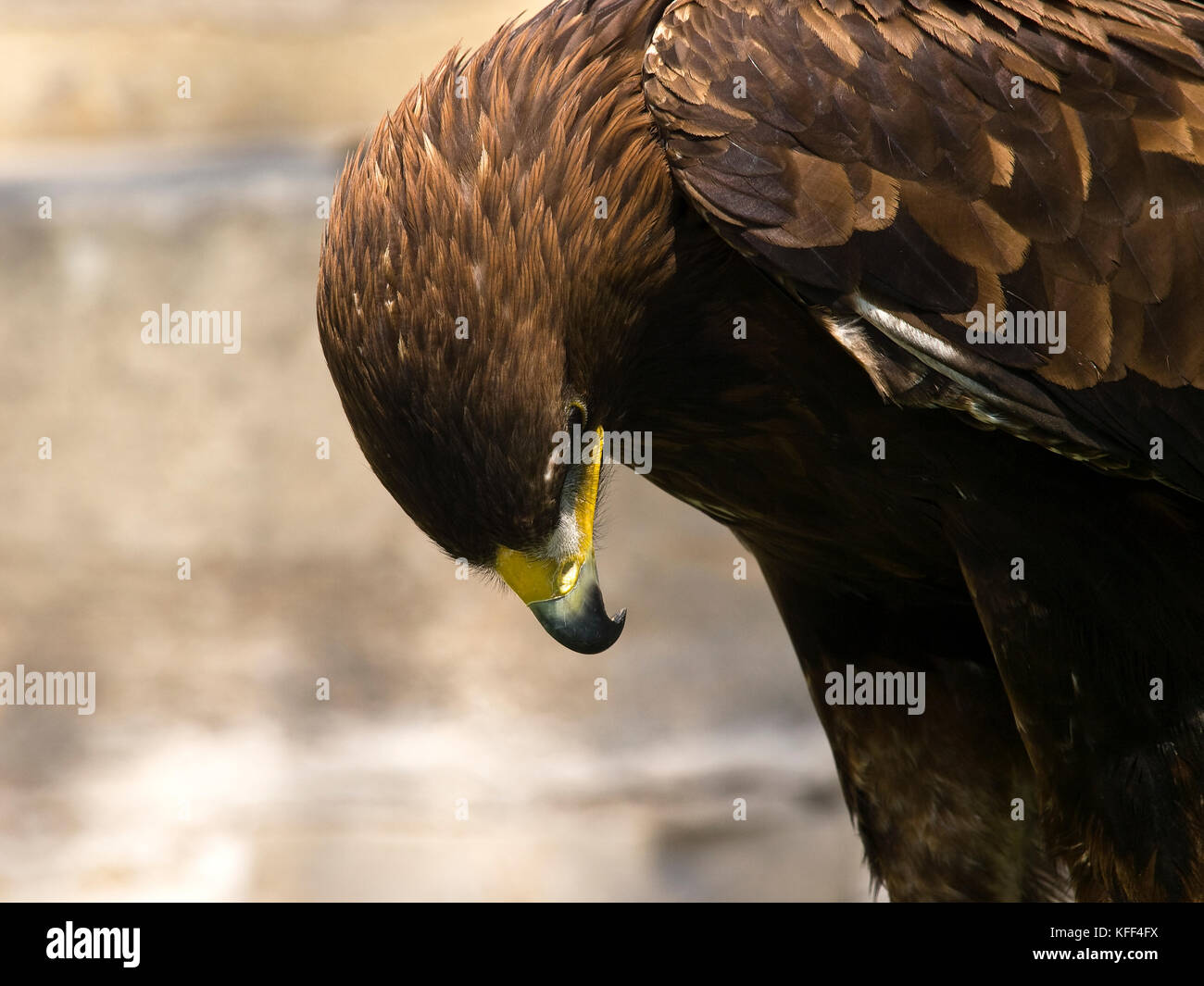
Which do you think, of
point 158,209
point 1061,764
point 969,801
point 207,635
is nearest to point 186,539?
point 207,635

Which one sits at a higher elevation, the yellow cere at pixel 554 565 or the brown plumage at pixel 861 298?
the brown plumage at pixel 861 298

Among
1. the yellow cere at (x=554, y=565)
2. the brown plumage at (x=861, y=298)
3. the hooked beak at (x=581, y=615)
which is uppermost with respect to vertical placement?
the brown plumage at (x=861, y=298)

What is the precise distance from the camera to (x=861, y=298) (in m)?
1.62

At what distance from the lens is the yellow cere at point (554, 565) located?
5.47 feet

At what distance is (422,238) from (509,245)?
94 millimetres

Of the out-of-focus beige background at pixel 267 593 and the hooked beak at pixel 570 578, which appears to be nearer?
the hooked beak at pixel 570 578

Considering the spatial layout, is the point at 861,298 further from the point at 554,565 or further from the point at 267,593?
the point at 267,593

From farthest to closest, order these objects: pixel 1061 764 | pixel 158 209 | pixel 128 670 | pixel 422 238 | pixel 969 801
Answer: pixel 158 209, pixel 128 670, pixel 969 801, pixel 1061 764, pixel 422 238

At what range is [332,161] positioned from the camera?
5090 millimetres

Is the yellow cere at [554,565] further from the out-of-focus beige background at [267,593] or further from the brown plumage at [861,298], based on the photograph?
the out-of-focus beige background at [267,593]

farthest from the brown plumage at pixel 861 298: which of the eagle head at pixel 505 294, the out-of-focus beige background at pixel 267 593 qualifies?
the out-of-focus beige background at pixel 267 593

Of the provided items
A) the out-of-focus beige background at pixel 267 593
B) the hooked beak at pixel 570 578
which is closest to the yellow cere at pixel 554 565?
the hooked beak at pixel 570 578

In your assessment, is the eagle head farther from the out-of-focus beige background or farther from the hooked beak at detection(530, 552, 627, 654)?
the out-of-focus beige background

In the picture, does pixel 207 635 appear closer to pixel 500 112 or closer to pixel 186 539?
pixel 186 539
